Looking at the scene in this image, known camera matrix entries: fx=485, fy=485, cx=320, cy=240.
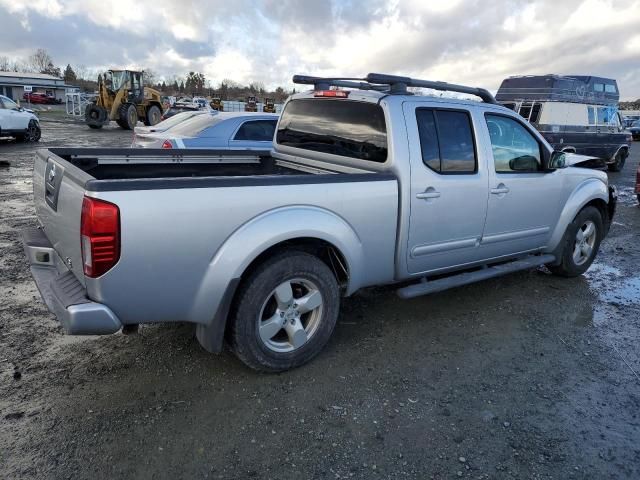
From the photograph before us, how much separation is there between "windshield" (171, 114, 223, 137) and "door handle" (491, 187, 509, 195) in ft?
17.8

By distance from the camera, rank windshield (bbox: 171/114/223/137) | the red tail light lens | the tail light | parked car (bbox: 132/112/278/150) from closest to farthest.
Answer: the tail light → the red tail light lens → parked car (bbox: 132/112/278/150) → windshield (bbox: 171/114/223/137)

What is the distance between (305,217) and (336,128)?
1350mm

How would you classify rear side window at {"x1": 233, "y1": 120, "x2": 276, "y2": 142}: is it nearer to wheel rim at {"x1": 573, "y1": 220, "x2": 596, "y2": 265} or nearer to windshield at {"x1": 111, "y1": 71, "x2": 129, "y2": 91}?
wheel rim at {"x1": 573, "y1": 220, "x2": 596, "y2": 265}

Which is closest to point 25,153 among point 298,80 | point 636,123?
point 298,80

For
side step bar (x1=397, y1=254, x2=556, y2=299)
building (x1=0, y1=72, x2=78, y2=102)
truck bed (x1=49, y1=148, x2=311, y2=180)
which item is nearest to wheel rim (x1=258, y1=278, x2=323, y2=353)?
side step bar (x1=397, y1=254, x2=556, y2=299)

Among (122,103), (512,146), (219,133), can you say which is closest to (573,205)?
(512,146)

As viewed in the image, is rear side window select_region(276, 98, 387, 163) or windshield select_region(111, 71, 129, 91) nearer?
A: rear side window select_region(276, 98, 387, 163)

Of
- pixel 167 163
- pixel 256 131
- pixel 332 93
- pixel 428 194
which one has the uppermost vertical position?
pixel 332 93

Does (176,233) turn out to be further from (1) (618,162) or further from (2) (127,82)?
(2) (127,82)

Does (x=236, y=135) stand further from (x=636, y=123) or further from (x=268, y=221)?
(x=636, y=123)

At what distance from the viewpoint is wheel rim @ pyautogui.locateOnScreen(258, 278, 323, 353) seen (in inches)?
127

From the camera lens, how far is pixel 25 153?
1573cm

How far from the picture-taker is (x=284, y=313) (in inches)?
131

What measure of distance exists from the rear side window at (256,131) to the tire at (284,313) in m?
5.58
